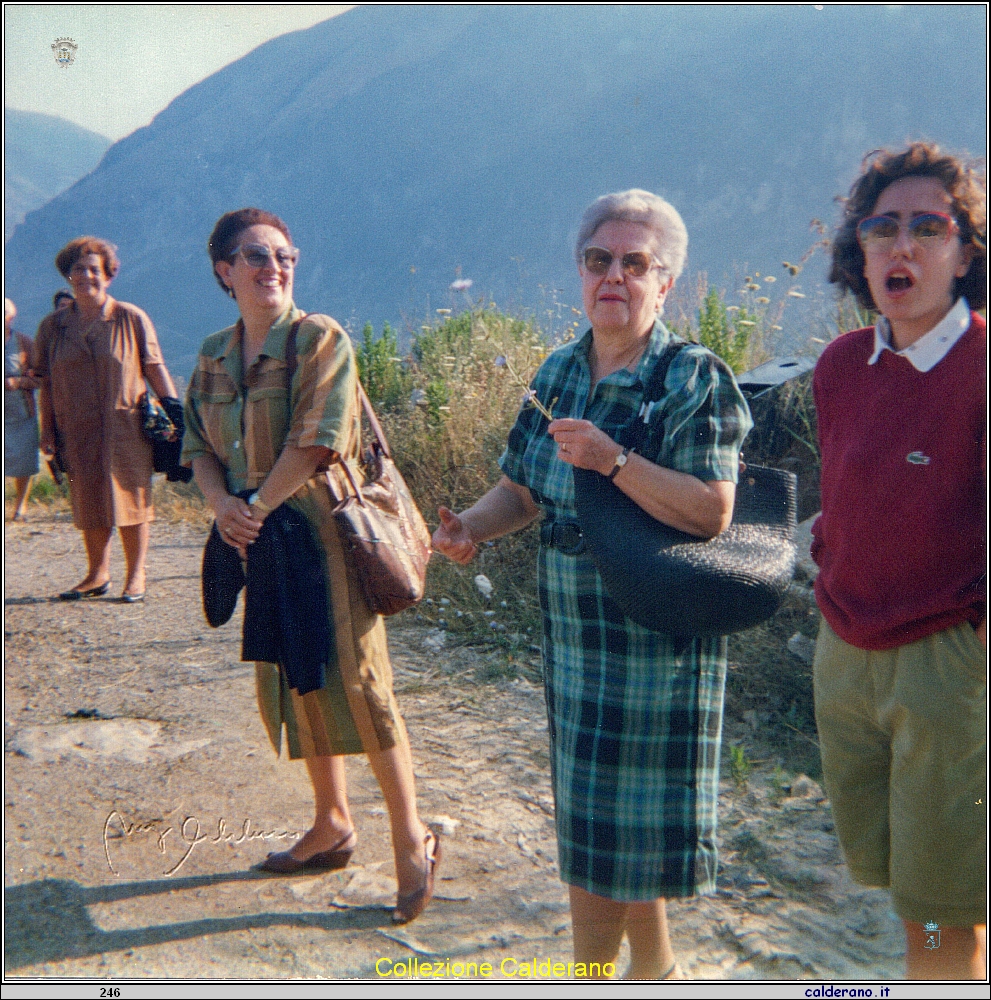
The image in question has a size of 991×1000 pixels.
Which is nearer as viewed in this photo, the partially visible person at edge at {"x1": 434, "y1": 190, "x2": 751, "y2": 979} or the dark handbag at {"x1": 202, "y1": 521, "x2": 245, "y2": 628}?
the partially visible person at edge at {"x1": 434, "y1": 190, "x2": 751, "y2": 979}

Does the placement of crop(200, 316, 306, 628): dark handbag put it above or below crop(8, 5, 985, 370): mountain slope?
below

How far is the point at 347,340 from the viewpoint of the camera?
9.25 feet

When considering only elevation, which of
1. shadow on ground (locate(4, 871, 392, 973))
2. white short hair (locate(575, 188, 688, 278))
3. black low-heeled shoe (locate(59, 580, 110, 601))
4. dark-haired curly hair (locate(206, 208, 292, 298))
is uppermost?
dark-haired curly hair (locate(206, 208, 292, 298))

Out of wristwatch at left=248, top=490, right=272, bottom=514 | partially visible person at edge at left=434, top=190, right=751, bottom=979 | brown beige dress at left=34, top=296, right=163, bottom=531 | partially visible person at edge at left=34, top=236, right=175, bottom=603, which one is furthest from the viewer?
brown beige dress at left=34, top=296, right=163, bottom=531

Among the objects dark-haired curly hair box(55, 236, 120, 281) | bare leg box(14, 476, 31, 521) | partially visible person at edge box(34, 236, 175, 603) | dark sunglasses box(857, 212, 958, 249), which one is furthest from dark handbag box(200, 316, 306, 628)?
bare leg box(14, 476, 31, 521)

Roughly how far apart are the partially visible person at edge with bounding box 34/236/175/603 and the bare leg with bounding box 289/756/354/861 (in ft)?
10.2

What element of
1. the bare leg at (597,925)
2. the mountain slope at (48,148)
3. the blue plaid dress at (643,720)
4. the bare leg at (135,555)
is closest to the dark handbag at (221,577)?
the mountain slope at (48,148)

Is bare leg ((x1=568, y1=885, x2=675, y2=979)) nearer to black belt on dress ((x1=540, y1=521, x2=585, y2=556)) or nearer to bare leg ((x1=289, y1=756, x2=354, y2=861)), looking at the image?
black belt on dress ((x1=540, y1=521, x2=585, y2=556))

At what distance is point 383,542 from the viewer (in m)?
2.73

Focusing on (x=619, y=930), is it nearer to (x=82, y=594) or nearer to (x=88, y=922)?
(x=88, y=922)

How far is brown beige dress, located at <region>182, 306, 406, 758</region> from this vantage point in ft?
8.94

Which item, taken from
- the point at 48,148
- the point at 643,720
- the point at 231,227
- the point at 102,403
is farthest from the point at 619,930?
the point at 102,403

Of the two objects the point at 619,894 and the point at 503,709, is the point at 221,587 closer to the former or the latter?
the point at 619,894

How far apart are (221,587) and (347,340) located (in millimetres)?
855
